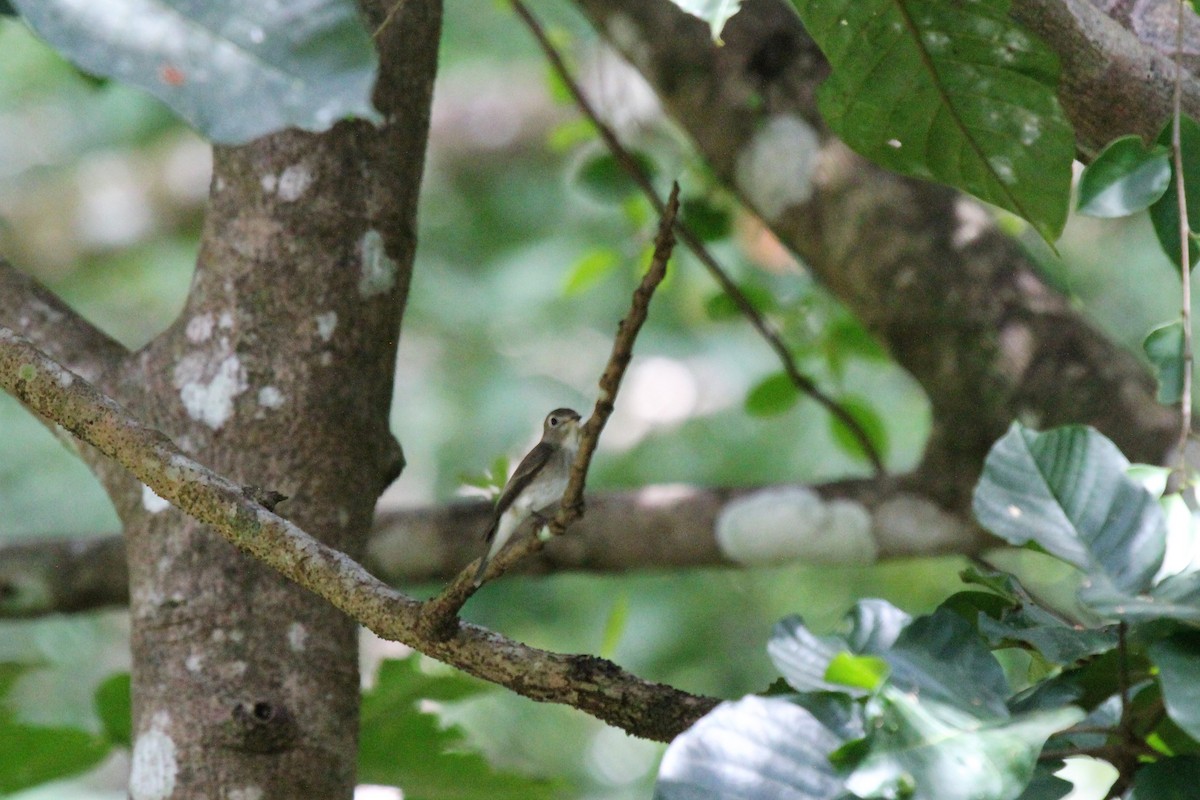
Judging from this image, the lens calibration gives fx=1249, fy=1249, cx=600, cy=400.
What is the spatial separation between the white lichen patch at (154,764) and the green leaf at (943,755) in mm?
1055

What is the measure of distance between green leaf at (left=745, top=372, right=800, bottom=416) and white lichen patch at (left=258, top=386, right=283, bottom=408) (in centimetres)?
167

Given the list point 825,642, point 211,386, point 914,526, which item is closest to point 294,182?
point 211,386

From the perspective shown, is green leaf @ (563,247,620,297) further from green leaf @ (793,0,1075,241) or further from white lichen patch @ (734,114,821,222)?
green leaf @ (793,0,1075,241)

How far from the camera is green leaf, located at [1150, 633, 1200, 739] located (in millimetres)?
899

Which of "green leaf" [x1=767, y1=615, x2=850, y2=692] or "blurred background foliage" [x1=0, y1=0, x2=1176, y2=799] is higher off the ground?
"blurred background foliage" [x1=0, y1=0, x2=1176, y2=799]

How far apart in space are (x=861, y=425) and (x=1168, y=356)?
6.07 feet

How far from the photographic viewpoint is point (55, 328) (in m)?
1.92

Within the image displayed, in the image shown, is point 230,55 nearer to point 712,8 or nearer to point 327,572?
point 712,8

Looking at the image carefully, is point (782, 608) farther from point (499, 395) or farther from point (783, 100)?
point (783, 100)

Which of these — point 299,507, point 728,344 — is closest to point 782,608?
point 728,344

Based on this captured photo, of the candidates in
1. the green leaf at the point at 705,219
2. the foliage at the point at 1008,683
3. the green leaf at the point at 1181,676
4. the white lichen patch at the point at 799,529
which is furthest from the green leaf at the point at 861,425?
the green leaf at the point at 1181,676

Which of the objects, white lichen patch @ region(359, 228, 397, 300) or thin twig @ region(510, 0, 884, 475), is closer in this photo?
white lichen patch @ region(359, 228, 397, 300)

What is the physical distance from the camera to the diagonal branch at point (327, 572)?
128 centimetres

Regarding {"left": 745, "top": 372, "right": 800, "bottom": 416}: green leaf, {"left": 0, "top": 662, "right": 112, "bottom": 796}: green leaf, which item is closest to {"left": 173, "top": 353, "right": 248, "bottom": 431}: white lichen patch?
{"left": 0, "top": 662, "right": 112, "bottom": 796}: green leaf
